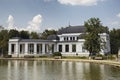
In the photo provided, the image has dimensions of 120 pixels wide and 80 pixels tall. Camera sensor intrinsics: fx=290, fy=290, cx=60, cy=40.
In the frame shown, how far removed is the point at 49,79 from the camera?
29.1 meters

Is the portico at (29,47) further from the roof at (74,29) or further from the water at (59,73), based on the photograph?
the water at (59,73)

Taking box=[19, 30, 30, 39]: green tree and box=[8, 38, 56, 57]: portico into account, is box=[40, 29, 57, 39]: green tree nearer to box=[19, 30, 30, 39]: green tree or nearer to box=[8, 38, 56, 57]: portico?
box=[19, 30, 30, 39]: green tree

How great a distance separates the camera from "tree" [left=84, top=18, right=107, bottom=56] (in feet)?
238

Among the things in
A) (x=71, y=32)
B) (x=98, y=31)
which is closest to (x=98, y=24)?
(x=98, y=31)

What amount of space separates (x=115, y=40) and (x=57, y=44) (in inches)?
861

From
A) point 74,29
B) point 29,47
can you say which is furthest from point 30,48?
point 74,29

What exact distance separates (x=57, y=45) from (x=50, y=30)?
117 feet

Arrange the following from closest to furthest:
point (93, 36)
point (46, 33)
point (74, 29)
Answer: point (93, 36), point (74, 29), point (46, 33)

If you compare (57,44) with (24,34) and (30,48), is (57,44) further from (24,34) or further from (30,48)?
(24,34)

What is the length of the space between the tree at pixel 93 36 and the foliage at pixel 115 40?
87.1 feet

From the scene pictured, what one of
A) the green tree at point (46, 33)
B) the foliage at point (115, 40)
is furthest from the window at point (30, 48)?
the green tree at point (46, 33)

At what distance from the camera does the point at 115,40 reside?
103000 millimetres

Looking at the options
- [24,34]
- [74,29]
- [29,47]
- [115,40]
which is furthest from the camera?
[24,34]

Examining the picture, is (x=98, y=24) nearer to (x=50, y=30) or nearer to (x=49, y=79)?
(x=49, y=79)
